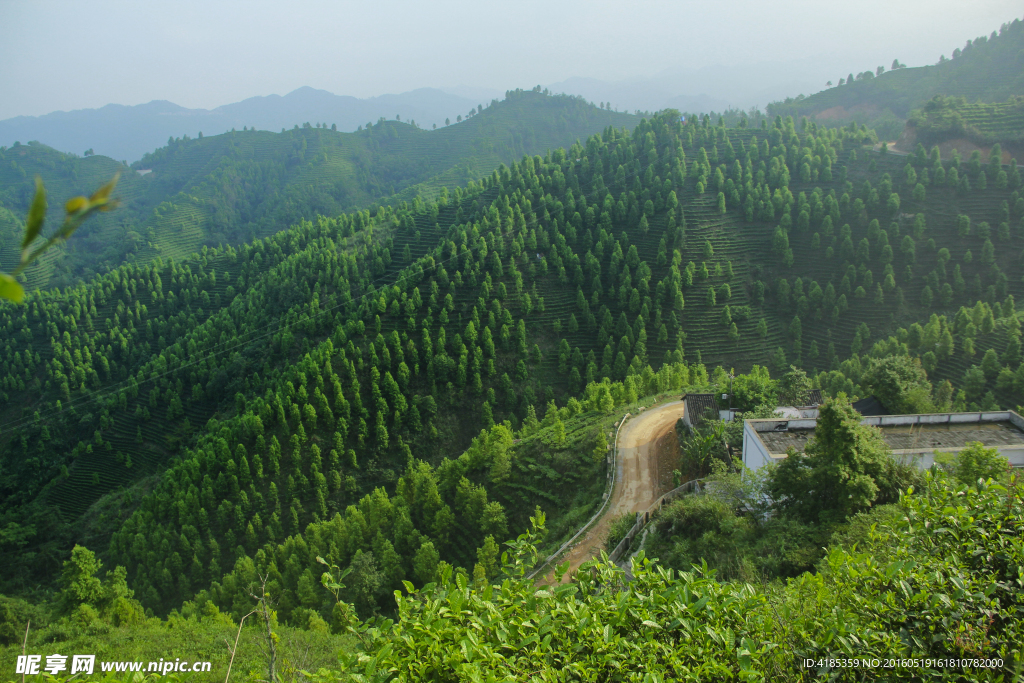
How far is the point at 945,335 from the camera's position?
141 feet

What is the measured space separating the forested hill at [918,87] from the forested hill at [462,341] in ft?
192

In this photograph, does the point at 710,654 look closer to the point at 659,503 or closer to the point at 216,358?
the point at 659,503

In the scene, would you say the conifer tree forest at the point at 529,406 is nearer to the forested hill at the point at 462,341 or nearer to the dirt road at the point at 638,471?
the forested hill at the point at 462,341

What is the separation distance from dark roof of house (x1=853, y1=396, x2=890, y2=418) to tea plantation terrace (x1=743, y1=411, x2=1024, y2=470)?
6.01 m

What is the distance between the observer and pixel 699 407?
29094 millimetres

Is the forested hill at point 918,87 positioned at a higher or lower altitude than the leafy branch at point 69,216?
higher

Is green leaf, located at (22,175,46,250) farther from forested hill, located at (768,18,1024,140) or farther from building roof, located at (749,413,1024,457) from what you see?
forested hill, located at (768,18,1024,140)

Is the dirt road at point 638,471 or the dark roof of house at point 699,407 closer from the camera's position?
the dirt road at point 638,471

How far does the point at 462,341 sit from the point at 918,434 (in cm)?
3162

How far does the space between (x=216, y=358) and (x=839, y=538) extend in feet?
173

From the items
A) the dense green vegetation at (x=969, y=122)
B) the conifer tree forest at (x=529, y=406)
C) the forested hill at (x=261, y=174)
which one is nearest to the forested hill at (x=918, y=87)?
the dense green vegetation at (x=969, y=122)

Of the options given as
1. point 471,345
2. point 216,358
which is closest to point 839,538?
point 471,345

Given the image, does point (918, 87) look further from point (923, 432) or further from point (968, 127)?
point (923, 432)

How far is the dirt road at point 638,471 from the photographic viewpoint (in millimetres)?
21859
